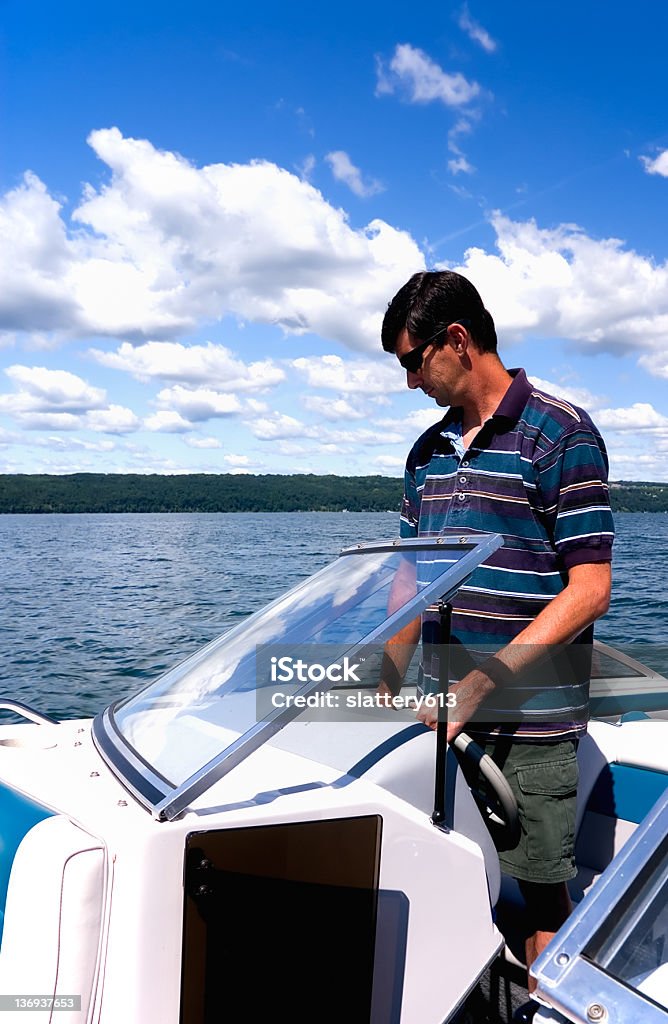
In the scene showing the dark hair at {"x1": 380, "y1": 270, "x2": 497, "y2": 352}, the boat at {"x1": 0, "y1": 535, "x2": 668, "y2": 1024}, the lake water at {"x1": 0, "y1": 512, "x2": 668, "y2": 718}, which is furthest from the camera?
the lake water at {"x1": 0, "y1": 512, "x2": 668, "y2": 718}

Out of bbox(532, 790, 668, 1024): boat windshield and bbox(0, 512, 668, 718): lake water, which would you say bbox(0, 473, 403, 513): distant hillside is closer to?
bbox(0, 512, 668, 718): lake water

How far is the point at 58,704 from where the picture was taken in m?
9.49

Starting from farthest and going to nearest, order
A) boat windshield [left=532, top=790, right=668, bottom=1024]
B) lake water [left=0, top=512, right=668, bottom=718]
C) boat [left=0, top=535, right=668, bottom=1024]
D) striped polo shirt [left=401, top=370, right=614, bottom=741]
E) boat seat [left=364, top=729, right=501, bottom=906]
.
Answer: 1. lake water [left=0, top=512, right=668, bottom=718]
2. striped polo shirt [left=401, top=370, right=614, bottom=741]
3. boat seat [left=364, top=729, right=501, bottom=906]
4. boat [left=0, top=535, right=668, bottom=1024]
5. boat windshield [left=532, top=790, right=668, bottom=1024]

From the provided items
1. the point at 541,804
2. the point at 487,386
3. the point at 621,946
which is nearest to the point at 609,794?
the point at 541,804

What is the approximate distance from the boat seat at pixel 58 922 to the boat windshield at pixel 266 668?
5.4 inches

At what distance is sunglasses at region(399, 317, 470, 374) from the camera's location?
1745 millimetres

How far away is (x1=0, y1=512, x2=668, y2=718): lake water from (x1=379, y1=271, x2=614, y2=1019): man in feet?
1.66

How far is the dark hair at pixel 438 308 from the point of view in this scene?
1.74m

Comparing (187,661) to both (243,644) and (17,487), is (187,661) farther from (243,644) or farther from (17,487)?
(17,487)

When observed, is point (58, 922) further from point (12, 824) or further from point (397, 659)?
point (397, 659)

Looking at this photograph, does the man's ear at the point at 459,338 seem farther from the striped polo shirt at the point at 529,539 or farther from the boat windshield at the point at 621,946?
the boat windshield at the point at 621,946

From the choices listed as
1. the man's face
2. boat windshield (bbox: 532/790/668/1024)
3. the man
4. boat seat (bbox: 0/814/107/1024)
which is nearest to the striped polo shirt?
the man

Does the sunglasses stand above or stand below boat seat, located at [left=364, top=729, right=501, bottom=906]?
above

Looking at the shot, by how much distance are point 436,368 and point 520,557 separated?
433mm
